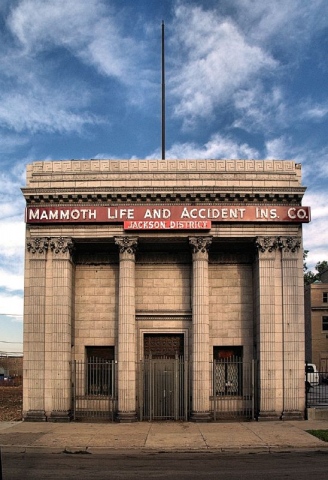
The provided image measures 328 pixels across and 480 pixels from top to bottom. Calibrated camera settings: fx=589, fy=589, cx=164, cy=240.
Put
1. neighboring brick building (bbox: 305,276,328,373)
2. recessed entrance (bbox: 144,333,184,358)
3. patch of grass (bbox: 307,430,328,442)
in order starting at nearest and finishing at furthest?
patch of grass (bbox: 307,430,328,442) → recessed entrance (bbox: 144,333,184,358) → neighboring brick building (bbox: 305,276,328,373)

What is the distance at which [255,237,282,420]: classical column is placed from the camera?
2512cm

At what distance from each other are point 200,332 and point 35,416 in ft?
26.1

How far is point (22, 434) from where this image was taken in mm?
21703

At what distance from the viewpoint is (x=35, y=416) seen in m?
25.3

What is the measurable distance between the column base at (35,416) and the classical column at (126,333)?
329 cm

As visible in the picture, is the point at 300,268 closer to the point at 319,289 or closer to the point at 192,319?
the point at 192,319

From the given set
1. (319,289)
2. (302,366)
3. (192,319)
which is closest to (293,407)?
(302,366)

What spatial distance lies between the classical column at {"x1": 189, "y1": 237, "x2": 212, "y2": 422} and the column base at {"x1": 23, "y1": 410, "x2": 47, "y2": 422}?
21.0ft

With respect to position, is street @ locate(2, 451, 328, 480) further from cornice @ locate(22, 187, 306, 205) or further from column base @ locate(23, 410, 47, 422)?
cornice @ locate(22, 187, 306, 205)

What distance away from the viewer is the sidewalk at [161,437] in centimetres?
1903

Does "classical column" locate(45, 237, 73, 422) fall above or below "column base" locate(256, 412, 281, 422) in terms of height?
above


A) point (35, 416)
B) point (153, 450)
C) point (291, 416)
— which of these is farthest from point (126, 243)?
point (291, 416)

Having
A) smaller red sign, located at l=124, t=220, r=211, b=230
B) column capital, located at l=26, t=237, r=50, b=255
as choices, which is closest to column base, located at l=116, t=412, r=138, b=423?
column capital, located at l=26, t=237, r=50, b=255

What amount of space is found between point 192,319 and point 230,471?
1097 centimetres
